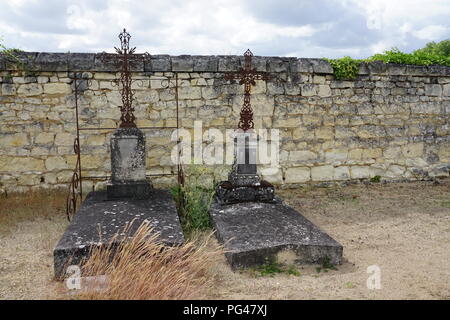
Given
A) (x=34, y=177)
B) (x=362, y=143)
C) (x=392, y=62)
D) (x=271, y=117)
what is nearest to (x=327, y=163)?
(x=362, y=143)

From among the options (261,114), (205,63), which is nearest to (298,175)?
(261,114)

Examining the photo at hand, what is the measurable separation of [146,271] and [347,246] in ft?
8.25

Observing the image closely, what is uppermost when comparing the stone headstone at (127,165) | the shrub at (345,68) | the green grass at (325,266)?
the shrub at (345,68)

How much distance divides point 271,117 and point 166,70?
1.87m

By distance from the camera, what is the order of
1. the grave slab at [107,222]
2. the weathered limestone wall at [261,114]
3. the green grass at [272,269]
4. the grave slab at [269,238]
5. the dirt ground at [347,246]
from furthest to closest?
the weathered limestone wall at [261,114] < the grave slab at [269,238] < the green grass at [272,269] < the grave slab at [107,222] < the dirt ground at [347,246]

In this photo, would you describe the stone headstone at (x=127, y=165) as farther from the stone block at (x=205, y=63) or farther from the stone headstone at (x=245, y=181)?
the stone block at (x=205, y=63)

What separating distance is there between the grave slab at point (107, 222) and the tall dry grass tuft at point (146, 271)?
5.4 inches

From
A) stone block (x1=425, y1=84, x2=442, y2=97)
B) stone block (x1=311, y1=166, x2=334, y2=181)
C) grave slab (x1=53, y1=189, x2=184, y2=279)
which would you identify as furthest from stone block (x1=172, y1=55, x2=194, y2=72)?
stone block (x1=425, y1=84, x2=442, y2=97)

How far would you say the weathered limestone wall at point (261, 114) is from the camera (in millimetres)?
6516

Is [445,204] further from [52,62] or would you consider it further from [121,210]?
[52,62]

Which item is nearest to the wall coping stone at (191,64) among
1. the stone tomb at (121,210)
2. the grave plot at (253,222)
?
the grave plot at (253,222)

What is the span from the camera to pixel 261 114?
23.3 ft

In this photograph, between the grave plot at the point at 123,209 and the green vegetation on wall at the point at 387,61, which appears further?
the green vegetation on wall at the point at 387,61

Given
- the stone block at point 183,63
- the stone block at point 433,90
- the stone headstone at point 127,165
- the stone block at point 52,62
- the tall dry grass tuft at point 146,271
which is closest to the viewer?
the tall dry grass tuft at point 146,271
